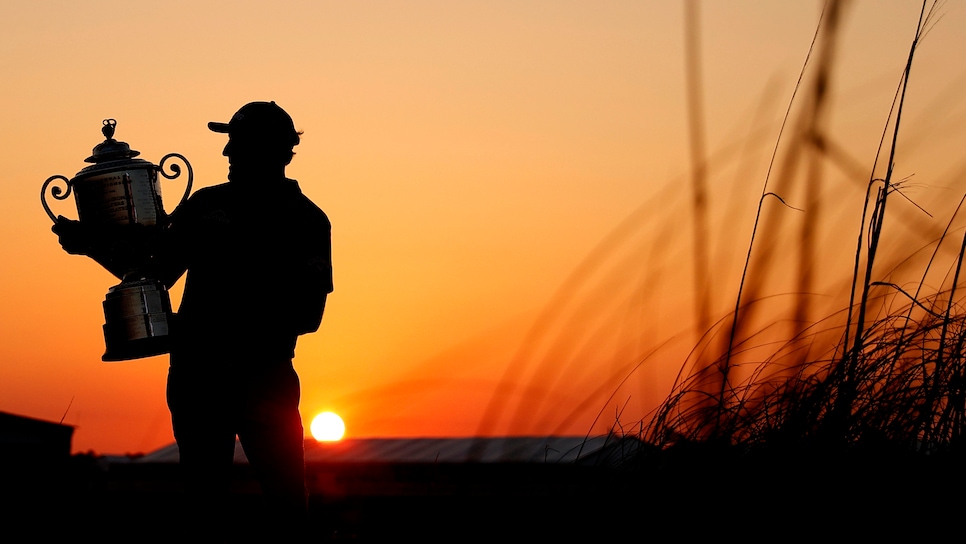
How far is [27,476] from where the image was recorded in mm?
14500

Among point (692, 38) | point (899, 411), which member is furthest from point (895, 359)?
point (692, 38)

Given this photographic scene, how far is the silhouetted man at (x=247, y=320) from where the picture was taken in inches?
157

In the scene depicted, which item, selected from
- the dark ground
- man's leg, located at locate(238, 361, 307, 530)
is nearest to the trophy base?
man's leg, located at locate(238, 361, 307, 530)

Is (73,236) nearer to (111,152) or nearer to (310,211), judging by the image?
(111,152)

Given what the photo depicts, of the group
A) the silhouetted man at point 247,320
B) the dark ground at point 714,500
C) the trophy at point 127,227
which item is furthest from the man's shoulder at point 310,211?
the dark ground at point 714,500

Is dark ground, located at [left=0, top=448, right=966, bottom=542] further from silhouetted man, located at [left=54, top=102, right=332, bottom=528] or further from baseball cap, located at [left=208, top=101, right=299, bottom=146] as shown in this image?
baseball cap, located at [left=208, top=101, right=299, bottom=146]

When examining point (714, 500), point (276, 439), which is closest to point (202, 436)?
point (276, 439)

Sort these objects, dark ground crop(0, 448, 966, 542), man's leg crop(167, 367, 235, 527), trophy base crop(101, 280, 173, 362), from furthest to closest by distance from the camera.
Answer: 1. trophy base crop(101, 280, 173, 362)
2. man's leg crop(167, 367, 235, 527)
3. dark ground crop(0, 448, 966, 542)

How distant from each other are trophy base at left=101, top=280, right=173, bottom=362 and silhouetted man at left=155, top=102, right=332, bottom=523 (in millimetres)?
100

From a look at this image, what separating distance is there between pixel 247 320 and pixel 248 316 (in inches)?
0.6

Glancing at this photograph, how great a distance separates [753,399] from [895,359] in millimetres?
323

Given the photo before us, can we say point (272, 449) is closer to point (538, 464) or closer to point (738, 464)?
point (538, 464)

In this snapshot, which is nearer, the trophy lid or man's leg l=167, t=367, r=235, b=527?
man's leg l=167, t=367, r=235, b=527

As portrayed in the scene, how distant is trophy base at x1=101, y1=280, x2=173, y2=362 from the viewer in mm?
4117
